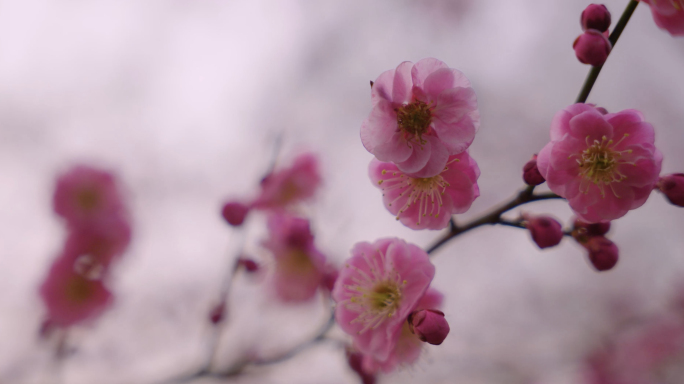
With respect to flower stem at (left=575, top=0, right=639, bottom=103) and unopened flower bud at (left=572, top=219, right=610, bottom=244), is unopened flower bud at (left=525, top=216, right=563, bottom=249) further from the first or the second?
flower stem at (left=575, top=0, right=639, bottom=103)

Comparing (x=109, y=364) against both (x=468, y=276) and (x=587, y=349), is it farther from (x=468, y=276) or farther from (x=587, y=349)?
(x=587, y=349)

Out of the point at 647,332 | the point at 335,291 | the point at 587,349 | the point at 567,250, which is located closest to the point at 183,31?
the point at 335,291

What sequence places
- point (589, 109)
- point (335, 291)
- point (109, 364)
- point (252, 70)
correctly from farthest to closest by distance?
point (252, 70) < point (109, 364) < point (335, 291) < point (589, 109)

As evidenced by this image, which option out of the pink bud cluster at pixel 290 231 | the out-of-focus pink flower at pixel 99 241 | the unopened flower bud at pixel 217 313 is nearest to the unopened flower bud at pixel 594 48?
the pink bud cluster at pixel 290 231

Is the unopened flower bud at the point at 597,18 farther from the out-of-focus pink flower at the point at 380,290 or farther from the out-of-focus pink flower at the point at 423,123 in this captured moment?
the out-of-focus pink flower at the point at 380,290

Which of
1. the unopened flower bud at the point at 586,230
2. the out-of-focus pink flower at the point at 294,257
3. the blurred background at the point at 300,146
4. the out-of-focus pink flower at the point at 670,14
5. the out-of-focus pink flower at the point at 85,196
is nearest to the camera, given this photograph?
the out-of-focus pink flower at the point at 670,14

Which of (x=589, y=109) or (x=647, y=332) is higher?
(x=589, y=109)

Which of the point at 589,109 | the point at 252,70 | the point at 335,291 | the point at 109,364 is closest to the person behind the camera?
the point at 589,109

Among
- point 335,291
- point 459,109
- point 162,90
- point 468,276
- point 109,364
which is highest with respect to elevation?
point 459,109
